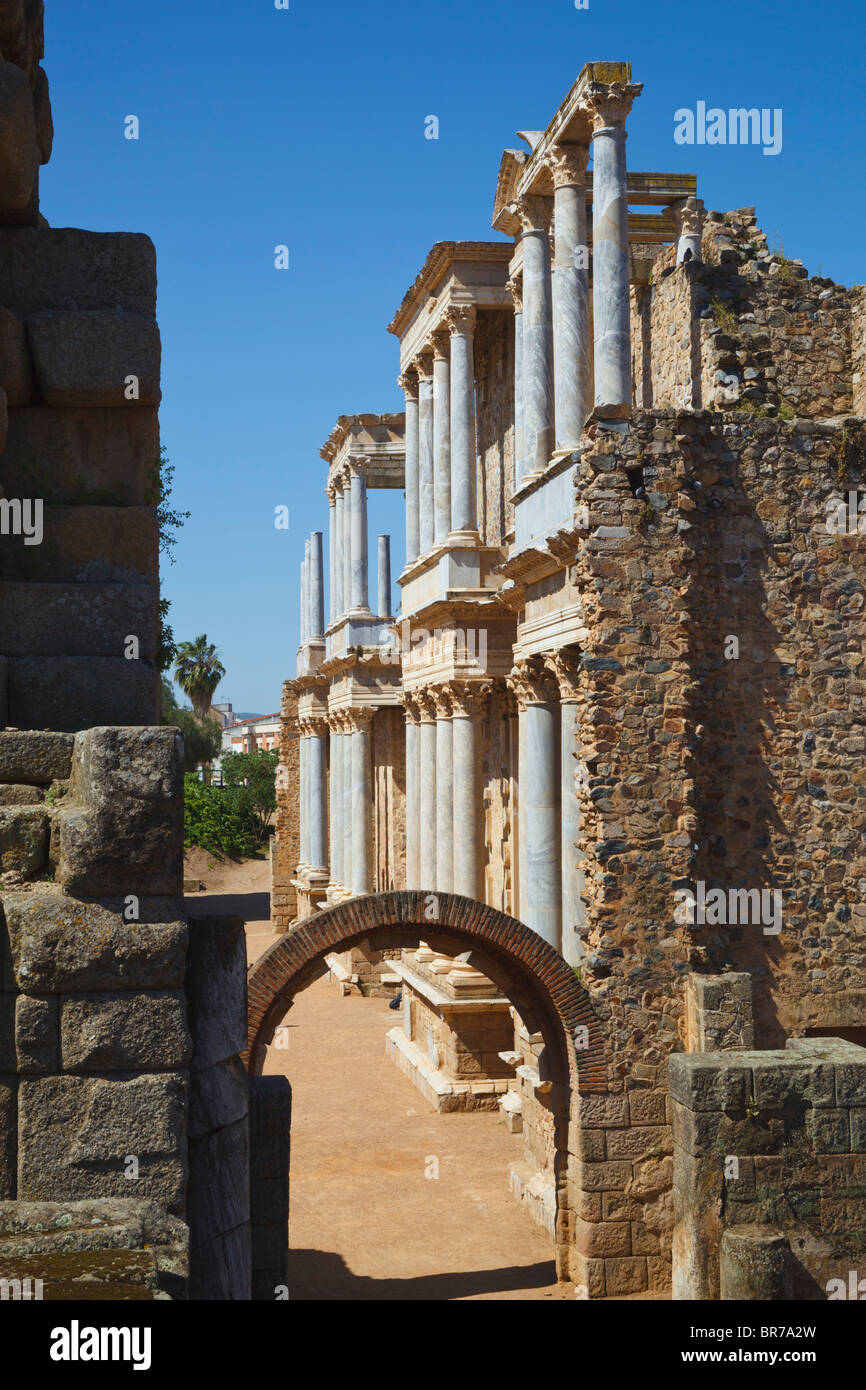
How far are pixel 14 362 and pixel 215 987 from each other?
8.01ft

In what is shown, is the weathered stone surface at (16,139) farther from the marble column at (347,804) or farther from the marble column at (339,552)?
the marble column at (339,552)

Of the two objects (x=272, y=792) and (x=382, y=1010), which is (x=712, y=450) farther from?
(x=272, y=792)

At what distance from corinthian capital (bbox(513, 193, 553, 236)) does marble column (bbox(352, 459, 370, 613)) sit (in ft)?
48.9

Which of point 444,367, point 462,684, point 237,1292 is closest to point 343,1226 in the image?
point 462,684

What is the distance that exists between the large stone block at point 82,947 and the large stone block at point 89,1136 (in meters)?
0.30

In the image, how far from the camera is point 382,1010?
95.7 feet

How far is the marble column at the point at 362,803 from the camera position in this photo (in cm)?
3044

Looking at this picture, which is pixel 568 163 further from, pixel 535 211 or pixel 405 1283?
pixel 405 1283

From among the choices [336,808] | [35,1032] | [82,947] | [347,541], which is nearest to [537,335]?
[82,947]

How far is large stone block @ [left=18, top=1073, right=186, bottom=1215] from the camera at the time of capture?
3.98 m

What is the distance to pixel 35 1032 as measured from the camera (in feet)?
13.0

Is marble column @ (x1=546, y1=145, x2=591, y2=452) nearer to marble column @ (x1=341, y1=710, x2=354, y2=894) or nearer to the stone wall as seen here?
the stone wall

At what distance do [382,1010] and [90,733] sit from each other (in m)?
26.0

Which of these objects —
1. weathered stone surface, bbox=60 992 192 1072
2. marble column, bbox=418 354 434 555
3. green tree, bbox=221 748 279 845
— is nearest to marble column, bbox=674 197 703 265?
marble column, bbox=418 354 434 555
